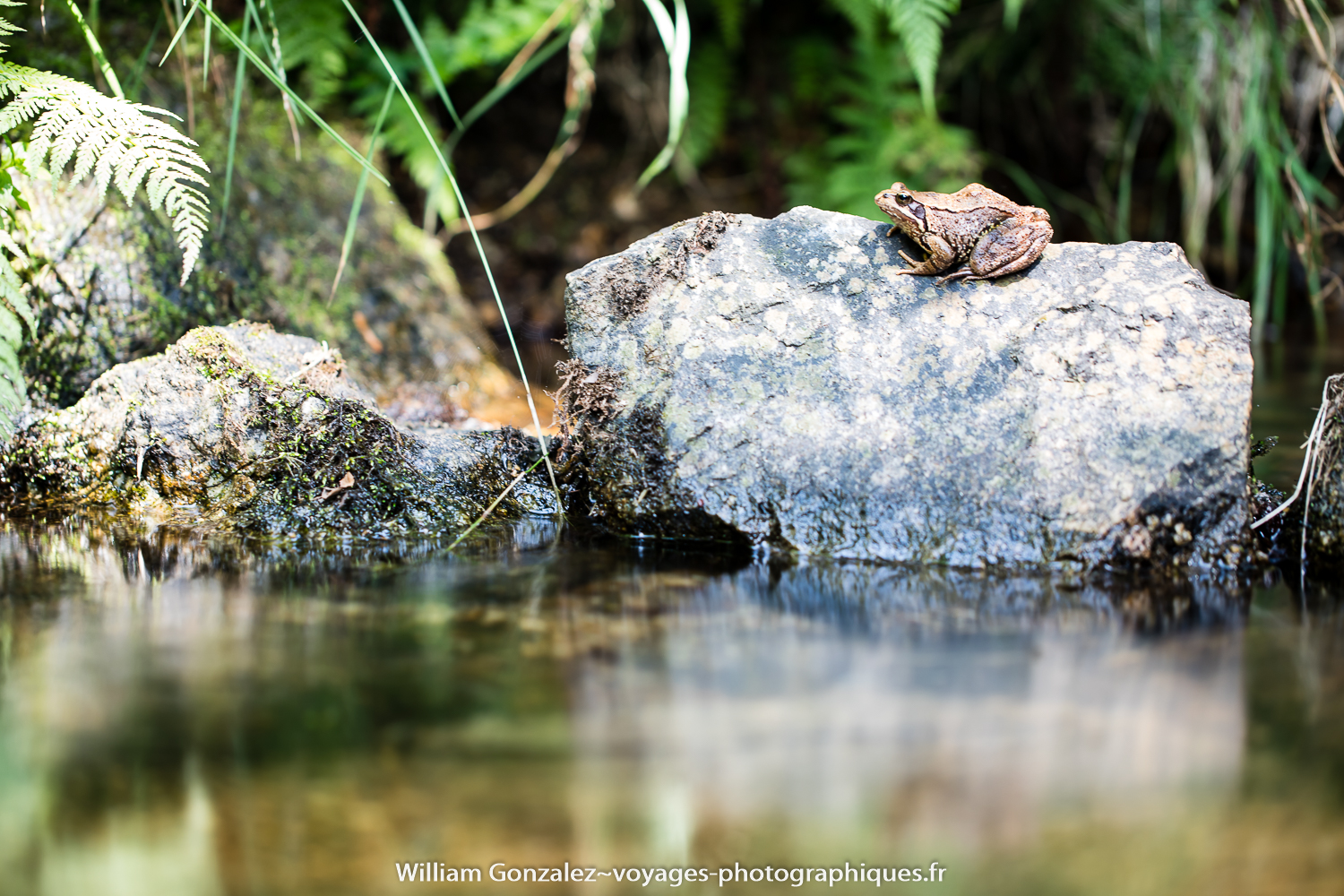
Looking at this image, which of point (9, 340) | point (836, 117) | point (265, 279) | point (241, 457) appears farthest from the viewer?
point (836, 117)

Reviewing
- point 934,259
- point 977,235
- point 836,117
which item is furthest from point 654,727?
point 836,117

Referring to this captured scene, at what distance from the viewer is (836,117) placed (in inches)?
265

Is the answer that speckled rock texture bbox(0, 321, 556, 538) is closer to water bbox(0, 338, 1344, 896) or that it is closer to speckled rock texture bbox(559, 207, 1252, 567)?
water bbox(0, 338, 1344, 896)

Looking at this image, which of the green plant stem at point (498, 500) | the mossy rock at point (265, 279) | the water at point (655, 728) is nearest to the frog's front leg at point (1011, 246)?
the water at point (655, 728)

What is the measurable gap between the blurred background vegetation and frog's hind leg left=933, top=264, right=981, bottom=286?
2.33 m

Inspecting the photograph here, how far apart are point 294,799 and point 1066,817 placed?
1.34 metres

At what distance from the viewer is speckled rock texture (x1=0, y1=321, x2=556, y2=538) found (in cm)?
323

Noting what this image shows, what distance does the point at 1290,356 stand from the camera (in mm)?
6129

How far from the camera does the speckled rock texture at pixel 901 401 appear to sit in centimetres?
288

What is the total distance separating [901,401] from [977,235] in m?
0.59

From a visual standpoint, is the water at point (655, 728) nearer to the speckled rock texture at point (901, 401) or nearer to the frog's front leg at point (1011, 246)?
the speckled rock texture at point (901, 401)

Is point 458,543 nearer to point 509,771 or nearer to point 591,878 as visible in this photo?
point 509,771

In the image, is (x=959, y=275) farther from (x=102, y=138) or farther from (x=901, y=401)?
(x=102, y=138)

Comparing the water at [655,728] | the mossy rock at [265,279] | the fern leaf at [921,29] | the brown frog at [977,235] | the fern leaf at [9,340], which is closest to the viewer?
the water at [655,728]
